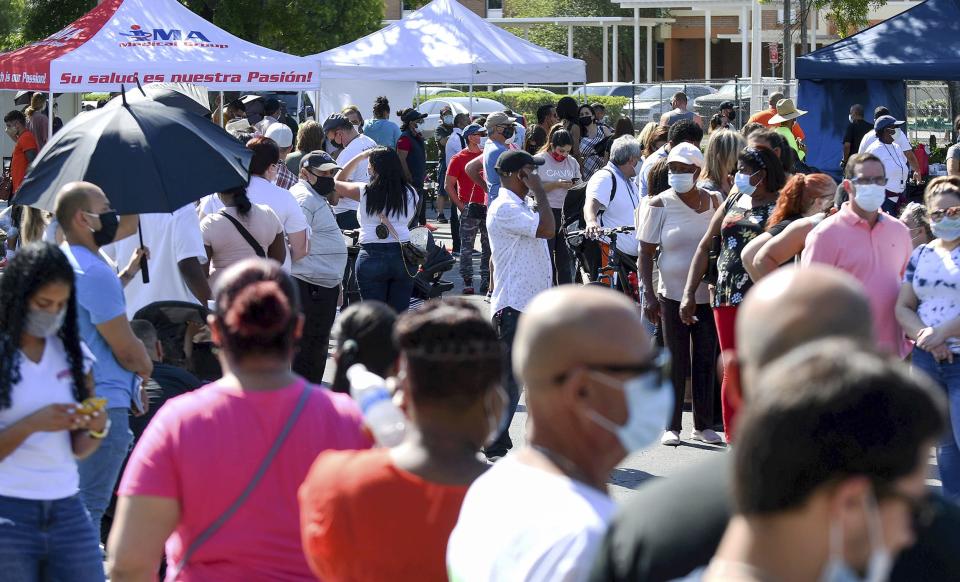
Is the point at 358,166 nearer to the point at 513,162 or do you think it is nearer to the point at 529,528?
the point at 513,162

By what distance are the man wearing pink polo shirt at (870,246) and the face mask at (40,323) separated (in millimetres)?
3583

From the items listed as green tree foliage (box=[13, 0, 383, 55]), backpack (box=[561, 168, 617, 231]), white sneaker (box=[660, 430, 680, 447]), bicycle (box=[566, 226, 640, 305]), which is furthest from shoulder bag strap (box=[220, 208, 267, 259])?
green tree foliage (box=[13, 0, 383, 55])

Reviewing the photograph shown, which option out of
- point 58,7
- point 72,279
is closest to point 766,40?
point 58,7

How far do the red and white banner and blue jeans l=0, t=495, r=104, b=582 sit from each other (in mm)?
11600

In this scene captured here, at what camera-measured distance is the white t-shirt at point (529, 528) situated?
2.31 m

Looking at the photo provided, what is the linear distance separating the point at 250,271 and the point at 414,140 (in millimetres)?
12912

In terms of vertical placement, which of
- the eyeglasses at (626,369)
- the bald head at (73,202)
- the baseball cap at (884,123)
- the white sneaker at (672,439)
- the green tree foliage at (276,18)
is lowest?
the white sneaker at (672,439)

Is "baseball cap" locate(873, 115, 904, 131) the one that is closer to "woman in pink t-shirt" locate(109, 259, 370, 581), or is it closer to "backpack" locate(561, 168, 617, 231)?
"backpack" locate(561, 168, 617, 231)

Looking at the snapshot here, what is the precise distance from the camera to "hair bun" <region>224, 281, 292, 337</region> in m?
3.21

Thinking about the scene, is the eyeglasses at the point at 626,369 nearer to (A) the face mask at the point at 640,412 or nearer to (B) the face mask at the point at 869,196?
(A) the face mask at the point at 640,412

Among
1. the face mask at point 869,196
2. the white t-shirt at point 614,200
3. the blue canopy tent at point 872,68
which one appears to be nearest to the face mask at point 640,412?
the face mask at point 869,196

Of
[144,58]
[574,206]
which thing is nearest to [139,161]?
[574,206]

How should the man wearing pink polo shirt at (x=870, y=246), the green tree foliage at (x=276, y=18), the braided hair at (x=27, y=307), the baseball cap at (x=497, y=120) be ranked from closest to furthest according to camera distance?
the braided hair at (x=27, y=307)
the man wearing pink polo shirt at (x=870, y=246)
the baseball cap at (x=497, y=120)
the green tree foliage at (x=276, y=18)

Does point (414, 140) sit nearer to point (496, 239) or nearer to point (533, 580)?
point (496, 239)
